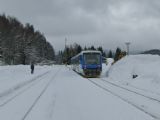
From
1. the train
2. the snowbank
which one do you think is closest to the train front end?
the train

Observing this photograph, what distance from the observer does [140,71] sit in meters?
29.0

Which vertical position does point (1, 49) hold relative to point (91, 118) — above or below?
above

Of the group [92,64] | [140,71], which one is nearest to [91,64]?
[92,64]

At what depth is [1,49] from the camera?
8862 centimetres

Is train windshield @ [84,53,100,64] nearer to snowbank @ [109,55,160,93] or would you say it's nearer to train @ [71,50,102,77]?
train @ [71,50,102,77]

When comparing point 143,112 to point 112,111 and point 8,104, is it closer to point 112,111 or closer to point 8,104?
point 112,111

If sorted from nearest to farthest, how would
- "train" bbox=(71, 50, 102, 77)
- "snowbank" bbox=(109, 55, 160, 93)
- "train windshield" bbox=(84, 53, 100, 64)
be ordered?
"snowbank" bbox=(109, 55, 160, 93)
"train" bbox=(71, 50, 102, 77)
"train windshield" bbox=(84, 53, 100, 64)

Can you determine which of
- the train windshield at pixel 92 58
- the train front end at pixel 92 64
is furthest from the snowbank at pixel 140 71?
the train windshield at pixel 92 58

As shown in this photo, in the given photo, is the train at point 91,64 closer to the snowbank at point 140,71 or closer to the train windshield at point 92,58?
the train windshield at point 92,58

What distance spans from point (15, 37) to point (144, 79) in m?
85.3

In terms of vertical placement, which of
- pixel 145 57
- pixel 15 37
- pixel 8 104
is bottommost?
pixel 8 104

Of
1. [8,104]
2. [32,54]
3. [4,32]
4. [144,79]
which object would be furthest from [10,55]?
[8,104]

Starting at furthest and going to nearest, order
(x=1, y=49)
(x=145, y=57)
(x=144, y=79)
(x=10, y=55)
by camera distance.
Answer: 1. (x=10, y=55)
2. (x=1, y=49)
3. (x=145, y=57)
4. (x=144, y=79)

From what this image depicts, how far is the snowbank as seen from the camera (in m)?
22.5
